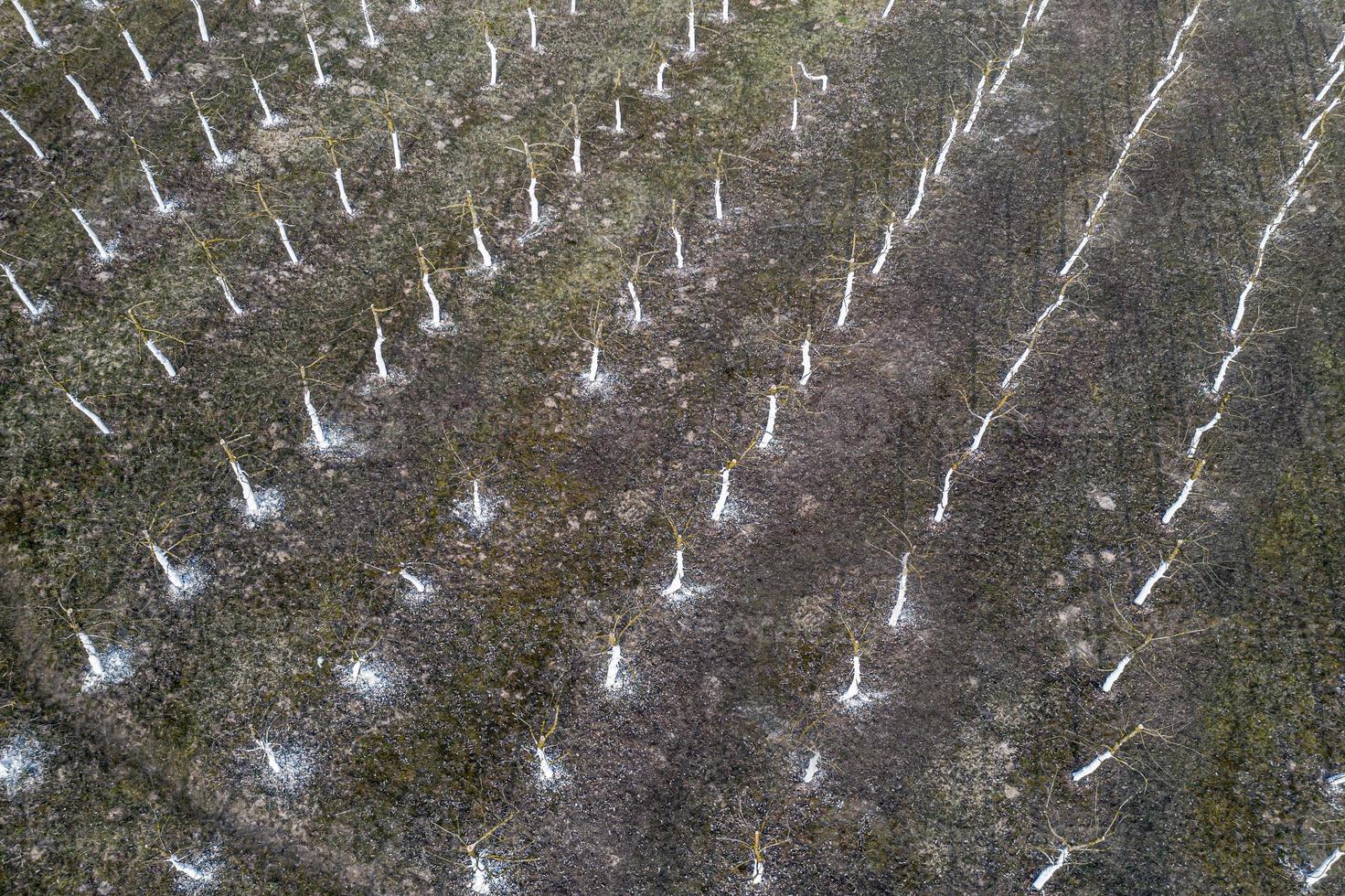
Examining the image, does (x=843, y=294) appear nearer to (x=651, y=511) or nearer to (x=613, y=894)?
(x=651, y=511)

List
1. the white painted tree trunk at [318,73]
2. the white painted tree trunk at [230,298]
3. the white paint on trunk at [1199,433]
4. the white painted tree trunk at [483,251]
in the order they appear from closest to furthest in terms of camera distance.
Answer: the white paint on trunk at [1199,433]
the white painted tree trunk at [230,298]
the white painted tree trunk at [483,251]
the white painted tree trunk at [318,73]

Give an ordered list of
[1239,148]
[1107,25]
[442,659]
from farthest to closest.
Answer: [1107,25] < [1239,148] < [442,659]

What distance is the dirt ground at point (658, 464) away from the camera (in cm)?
1077

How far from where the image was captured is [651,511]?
515 inches

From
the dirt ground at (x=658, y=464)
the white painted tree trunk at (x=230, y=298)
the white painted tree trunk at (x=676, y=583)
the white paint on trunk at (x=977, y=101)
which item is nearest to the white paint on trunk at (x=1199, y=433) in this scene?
the dirt ground at (x=658, y=464)

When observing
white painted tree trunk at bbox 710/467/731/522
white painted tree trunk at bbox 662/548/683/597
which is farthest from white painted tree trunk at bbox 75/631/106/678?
white painted tree trunk at bbox 710/467/731/522

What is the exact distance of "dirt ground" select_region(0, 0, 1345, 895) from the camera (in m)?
10.8

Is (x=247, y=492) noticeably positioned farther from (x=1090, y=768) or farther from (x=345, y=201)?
(x=1090, y=768)

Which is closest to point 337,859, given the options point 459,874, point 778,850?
point 459,874

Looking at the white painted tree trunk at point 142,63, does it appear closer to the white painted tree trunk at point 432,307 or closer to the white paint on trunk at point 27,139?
the white paint on trunk at point 27,139

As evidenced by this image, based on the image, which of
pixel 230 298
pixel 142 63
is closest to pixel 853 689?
pixel 230 298

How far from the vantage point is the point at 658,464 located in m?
13.5

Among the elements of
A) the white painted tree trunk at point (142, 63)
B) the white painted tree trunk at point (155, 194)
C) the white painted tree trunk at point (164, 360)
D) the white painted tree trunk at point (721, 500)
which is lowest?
the white painted tree trunk at point (721, 500)

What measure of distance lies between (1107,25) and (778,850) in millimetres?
18178
